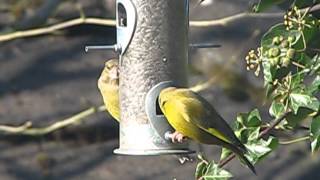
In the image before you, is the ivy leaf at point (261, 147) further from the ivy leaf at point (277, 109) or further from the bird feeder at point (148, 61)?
the bird feeder at point (148, 61)

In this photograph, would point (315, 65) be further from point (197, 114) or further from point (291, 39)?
point (197, 114)

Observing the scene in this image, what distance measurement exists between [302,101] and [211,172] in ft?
0.98

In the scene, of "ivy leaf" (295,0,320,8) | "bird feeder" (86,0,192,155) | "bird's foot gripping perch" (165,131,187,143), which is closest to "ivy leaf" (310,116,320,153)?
"ivy leaf" (295,0,320,8)

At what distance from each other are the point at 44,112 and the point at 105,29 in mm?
868

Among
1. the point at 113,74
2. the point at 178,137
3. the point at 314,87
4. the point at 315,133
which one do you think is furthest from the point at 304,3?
the point at 113,74

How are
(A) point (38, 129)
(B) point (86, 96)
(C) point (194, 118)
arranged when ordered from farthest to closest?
(B) point (86, 96) < (A) point (38, 129) < (C) point (194, 118)

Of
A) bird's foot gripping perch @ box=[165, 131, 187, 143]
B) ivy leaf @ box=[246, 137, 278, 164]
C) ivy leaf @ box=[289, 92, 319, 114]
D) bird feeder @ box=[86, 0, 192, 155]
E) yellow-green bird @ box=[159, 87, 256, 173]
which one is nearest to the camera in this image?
ivy leaf @ box=[289, 92, 319, 114]

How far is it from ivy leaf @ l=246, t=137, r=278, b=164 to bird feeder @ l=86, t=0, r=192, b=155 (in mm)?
746

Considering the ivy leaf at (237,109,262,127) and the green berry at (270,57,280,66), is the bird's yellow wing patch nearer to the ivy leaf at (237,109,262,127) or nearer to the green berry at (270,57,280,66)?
the ivy leaf at (237,109,262,127)

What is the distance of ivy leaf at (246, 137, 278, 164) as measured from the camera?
2.57 meters

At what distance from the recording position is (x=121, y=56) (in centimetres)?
351

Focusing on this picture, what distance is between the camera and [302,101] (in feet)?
8.11

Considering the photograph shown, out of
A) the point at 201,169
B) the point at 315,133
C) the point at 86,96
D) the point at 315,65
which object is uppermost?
the point at 315,65

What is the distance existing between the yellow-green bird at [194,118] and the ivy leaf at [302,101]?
33cm
